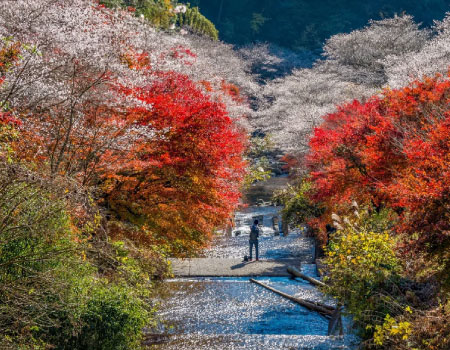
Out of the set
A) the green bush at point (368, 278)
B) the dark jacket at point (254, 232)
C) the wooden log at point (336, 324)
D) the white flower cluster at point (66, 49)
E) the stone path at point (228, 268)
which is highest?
the white flower cluster at point (66, 49)

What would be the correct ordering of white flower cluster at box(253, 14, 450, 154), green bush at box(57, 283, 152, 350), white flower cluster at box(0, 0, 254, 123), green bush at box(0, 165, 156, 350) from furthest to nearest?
white flower cluster at box(253, 14, 450, 154) < white flower cluster at box(0, 0, 254, 123) < green bush at box(57, 283, 152, 350) < green bush at box(0, 165, 156, 350)

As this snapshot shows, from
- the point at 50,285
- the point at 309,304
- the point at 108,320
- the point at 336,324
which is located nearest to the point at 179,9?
the point at 309,304

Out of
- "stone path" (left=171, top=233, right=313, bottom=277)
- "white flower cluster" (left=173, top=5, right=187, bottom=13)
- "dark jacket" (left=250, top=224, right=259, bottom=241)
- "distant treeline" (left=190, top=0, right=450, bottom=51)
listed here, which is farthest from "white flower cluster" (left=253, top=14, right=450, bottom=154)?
"distant treeline" (left=190, top=0, right=450, bottom=51)

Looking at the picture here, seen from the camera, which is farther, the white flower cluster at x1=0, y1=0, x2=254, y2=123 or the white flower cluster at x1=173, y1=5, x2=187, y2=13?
the white flower cluster at x1=173, y1=5, x2=187, y2=13

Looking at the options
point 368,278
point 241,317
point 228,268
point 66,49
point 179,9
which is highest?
point 179,9

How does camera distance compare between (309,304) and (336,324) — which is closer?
(336,324)

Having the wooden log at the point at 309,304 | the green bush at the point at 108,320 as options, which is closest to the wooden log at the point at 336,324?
the wooden log at the point at 309,304

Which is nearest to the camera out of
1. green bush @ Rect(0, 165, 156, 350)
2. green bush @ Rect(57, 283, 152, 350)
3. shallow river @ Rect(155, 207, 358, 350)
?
green bush @ Rect(0, 165, 156, 350)

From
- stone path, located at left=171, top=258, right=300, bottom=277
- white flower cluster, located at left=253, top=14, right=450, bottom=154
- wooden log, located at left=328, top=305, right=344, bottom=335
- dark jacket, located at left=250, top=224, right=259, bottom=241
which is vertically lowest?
wooden log, located at left=328, top=305, right=344, bottom=335

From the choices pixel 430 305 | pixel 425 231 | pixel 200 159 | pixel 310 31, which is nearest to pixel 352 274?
pixel 430 305

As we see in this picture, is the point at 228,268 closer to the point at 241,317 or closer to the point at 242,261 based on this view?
the point at 242,261

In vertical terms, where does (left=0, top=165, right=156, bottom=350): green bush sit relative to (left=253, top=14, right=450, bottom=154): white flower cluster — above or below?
below

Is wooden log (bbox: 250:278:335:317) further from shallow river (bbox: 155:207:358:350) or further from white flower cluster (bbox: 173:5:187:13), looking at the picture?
white flower cluster (bbox: 173:5:187:13)

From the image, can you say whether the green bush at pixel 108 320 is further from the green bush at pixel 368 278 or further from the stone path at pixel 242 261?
the stone path at pixel 242 261
